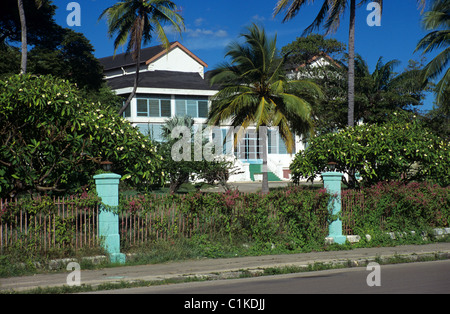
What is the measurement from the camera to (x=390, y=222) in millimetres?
14922

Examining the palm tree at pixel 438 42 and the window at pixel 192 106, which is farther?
the window at pixel 192 106

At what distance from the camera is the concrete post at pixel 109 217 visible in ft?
37.6

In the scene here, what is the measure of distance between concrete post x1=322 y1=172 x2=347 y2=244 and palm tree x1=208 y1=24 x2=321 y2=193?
9941 mm

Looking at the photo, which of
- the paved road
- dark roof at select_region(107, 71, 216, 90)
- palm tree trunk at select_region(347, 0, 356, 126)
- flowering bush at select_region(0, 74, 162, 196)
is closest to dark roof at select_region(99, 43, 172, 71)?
dark roof at select_region(107, 71, 216, 90)

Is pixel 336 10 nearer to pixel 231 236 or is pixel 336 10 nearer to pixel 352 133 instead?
pixel 352 133

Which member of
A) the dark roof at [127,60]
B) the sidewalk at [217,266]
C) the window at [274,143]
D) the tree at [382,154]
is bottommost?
the sidewalk at [217,266]

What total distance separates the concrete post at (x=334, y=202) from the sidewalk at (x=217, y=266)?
0.73 m

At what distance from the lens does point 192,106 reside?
41.4 metres

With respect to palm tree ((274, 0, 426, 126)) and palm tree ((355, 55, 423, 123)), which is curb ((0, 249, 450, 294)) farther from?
palm tree ((355, 55, 423, 123))

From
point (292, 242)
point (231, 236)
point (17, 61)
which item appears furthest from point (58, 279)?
point (17, 61)

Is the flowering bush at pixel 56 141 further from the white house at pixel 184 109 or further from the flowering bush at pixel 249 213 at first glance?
the white house at pixel 184 109

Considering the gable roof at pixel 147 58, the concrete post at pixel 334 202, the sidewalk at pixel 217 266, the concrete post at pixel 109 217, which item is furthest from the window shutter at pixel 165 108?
the concrete post at pixel 109 217

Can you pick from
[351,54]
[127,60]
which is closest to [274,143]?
[127,60]
